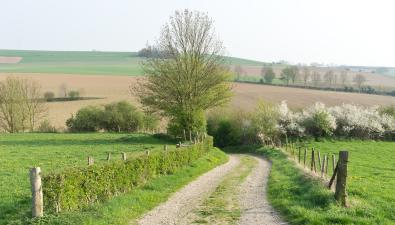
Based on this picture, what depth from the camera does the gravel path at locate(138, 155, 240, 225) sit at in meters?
15.2

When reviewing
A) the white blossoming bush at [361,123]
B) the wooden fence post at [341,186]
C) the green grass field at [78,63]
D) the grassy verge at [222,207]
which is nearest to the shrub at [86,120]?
the white blossoming bush at [361,123]

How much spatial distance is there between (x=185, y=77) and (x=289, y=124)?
2265 cm

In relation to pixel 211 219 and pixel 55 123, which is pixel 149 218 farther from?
pixel 55 123

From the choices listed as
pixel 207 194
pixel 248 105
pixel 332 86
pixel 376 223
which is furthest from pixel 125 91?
pixel 376 223

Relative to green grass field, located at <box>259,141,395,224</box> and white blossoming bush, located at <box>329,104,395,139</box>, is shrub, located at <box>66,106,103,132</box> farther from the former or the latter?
green grass field, located at <box>259,141,395,224</box>

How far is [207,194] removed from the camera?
2095 cm

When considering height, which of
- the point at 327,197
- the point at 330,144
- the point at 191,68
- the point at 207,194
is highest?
the point at 191,68

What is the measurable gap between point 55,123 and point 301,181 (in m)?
59.9

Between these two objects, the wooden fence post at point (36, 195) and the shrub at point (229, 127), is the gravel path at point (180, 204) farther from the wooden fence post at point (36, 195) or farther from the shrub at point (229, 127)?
the shrub at point (229, 127)

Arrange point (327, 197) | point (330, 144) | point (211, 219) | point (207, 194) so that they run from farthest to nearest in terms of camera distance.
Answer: point (330, 144)
point (207, 194)
point (327, 197)
point (211, 219)

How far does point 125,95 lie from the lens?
329 feet

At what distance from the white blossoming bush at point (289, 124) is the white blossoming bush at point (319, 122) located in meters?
0.98

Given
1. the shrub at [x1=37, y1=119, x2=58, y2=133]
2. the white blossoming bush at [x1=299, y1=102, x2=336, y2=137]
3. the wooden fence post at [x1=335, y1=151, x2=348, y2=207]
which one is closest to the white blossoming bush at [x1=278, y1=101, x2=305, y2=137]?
the white blossoming bush at [x1=299, y1=102, x2=336, y2=137]

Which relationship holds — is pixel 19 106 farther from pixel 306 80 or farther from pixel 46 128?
pixel 306 80
